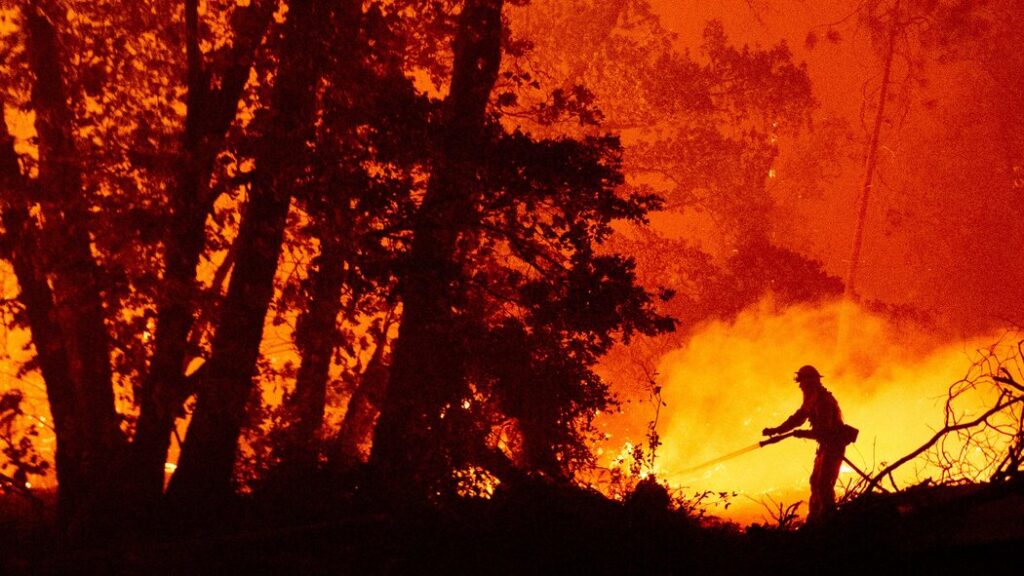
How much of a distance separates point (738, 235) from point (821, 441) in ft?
82.6

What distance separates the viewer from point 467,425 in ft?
29.4

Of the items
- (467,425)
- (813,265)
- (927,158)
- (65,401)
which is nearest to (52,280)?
(65,401)

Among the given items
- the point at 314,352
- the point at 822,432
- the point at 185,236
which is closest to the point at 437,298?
the point at 314,352

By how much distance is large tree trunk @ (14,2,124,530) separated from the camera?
26.5ft

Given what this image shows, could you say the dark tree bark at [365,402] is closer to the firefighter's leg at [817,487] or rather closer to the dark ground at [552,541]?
the dark ground at [552,541]

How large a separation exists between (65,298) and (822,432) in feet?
27.7

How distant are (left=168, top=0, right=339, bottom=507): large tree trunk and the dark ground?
493 millimetres

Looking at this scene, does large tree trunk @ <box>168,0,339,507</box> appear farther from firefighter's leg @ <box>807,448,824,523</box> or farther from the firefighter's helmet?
firefighter's leg @ <box>807,448,824,523</box>

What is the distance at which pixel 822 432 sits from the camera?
10539mm

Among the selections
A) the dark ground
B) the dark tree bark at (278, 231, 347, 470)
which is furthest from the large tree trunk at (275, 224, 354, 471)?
the dark ground

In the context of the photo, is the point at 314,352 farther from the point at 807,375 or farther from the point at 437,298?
the point at 807,375

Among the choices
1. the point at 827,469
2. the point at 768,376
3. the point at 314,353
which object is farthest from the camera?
the point at 768,376

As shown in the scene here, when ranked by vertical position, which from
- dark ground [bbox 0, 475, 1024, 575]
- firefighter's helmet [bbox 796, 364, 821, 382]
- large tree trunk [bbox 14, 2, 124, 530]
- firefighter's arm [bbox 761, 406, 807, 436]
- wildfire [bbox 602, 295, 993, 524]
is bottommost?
dark ground [bbox 0, 475, 1024, 575]

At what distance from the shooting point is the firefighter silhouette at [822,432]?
10.4 m
